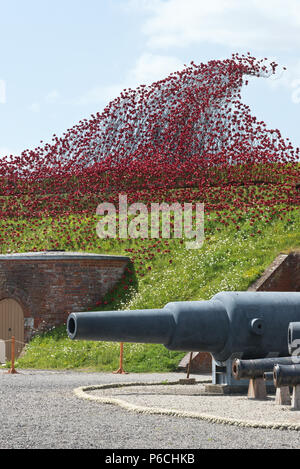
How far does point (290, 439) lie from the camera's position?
7.98 m

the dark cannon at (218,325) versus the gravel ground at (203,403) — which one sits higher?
the dark cannon at (218,325)

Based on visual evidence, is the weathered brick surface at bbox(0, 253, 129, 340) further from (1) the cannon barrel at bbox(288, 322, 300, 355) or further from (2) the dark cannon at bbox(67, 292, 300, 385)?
(1) the cannon barrel at bbox(288, 322, 300, 355)

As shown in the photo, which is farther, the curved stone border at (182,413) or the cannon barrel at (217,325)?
the cannon barrel at (217,325)

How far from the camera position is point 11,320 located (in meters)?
22.2

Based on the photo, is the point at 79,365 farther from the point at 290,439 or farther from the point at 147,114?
the point at 147,114

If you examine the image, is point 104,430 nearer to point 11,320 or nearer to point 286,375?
point 286,375

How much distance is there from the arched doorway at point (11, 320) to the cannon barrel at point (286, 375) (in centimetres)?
1287

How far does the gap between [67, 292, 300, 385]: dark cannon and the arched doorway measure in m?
10.8

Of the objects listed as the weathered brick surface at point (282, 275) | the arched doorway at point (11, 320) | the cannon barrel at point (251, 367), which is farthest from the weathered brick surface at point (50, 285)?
the cannon barrel at point (251, 367)

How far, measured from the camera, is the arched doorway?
2209cm

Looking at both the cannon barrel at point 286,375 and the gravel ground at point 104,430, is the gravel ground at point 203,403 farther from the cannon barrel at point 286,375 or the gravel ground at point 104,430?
the gravel ground at point 104,430

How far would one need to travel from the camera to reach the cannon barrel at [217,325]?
437 inches

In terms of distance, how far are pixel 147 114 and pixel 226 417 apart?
90.8ft
